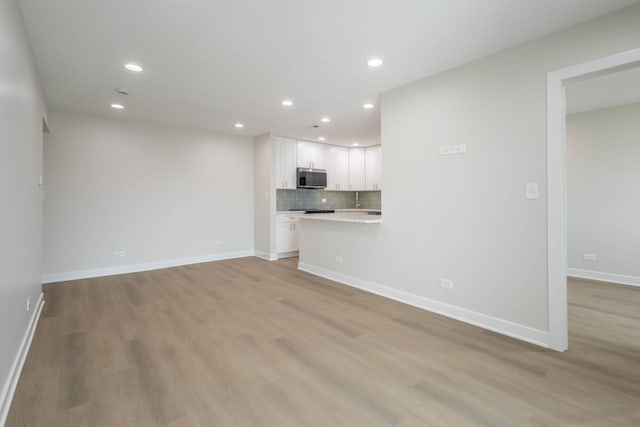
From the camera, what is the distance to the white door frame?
241 cm

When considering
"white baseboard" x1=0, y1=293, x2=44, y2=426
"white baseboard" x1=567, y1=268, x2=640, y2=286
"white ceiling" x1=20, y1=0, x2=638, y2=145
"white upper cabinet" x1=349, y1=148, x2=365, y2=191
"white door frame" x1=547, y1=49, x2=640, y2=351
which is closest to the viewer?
"white baseboard" x1=0, y1=293, x2=44, y2=426

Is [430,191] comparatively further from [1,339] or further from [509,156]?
[1,339]

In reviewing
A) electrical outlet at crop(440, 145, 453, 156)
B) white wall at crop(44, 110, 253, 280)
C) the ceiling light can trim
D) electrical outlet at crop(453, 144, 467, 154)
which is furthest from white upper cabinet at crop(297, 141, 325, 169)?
electrical outlet at crop(453, 144, 467, 154)

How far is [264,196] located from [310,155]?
1524mm

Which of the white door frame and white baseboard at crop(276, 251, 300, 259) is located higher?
the white door frame

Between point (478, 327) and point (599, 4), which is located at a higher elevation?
point (599, 4)

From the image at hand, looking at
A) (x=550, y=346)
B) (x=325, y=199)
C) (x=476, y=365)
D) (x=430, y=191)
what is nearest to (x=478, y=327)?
(x=550, y=346)

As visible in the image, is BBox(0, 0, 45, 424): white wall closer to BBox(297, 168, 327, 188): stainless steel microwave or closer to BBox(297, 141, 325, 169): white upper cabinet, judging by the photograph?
BBox(297, 168, 327, 188): stainless steel microwave

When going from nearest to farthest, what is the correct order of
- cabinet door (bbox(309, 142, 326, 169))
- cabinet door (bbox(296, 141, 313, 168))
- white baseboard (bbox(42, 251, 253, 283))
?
white baseboard (bbox(42, 251, 253, 283)) < cabinet door (bbox(296, 141, 313, 168)) < cabinet door (bbox(309, 142, 326, 169))

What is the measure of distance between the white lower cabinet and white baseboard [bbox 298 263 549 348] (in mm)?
2086

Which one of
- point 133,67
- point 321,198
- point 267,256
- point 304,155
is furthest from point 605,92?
point 267,256

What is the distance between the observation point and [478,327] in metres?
2.88

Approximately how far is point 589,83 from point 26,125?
19.4 feet

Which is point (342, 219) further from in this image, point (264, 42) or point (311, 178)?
point (311, 178)
